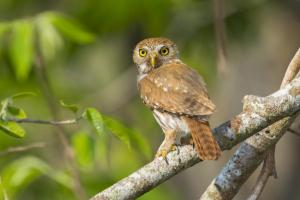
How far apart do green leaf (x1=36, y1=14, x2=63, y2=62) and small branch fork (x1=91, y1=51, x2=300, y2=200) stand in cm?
225

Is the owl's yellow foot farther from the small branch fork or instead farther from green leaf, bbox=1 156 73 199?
green leaf, bbox=1 156 73 199

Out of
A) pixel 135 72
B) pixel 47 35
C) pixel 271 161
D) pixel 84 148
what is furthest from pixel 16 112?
pixel 135 72

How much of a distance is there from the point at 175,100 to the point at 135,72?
4.42 metres

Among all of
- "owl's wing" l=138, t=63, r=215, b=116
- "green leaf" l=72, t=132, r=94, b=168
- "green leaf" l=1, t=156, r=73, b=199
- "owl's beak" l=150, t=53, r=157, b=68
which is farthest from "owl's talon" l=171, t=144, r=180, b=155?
"owl's beak" l=150, t=53, r=157, b=68

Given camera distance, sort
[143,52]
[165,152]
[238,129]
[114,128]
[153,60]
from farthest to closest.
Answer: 1. [143,52]
2. [153,60]
3. [114,128]
4. [165,152]
5. [238,129]

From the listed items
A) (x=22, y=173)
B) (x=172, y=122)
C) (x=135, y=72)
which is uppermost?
(x=172, y=122)

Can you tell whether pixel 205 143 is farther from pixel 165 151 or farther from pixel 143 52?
pixel 143 52

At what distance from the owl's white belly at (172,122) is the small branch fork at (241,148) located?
2.47 feet

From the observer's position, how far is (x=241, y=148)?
16.3 ft

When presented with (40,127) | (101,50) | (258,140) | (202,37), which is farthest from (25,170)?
(101,50)

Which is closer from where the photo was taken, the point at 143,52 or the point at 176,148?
the point at 176,148

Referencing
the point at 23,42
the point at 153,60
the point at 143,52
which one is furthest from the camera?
the point at 143,52

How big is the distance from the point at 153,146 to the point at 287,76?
586cm

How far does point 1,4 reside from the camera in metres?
9.82
